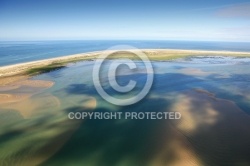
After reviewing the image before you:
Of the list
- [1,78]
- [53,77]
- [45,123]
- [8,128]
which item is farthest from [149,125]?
[1,78]

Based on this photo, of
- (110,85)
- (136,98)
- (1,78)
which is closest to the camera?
(136,98)

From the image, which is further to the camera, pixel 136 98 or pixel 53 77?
pixel 53 77

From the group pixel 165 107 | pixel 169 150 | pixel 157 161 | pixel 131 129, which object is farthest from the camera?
pixel 165 107

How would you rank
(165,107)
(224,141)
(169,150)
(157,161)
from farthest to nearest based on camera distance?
(165,107)
(224,141)
(169,150)
(157,161)

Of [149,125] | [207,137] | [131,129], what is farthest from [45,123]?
[207,137]

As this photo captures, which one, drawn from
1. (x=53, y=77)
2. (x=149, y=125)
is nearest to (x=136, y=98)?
(x=149, y=125)

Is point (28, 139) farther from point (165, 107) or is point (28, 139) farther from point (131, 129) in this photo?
point (165, 107)

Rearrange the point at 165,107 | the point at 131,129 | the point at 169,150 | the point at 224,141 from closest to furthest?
the point at 169,150
the point at 224,141
the point at 131,129
the point at 165,107

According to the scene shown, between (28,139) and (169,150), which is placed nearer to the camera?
(169,150)

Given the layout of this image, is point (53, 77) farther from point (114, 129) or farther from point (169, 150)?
point (169, 150)
